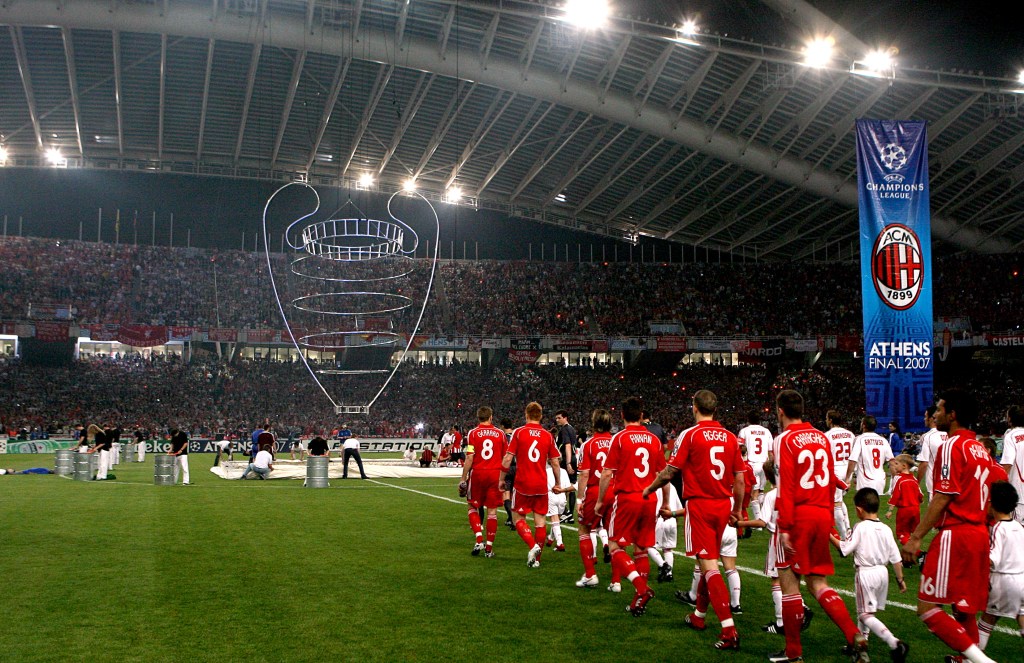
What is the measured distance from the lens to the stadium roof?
33438 millimetres

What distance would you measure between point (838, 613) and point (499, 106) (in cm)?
3779

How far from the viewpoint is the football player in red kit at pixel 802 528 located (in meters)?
6.71

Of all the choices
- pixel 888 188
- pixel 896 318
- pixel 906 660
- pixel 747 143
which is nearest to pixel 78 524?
pixel 906 660

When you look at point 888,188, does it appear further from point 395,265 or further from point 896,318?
point 395,265

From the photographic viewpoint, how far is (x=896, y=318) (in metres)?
23.1

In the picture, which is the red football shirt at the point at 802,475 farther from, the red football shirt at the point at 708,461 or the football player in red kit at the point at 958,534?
the football player in red kit at the point at 958,534

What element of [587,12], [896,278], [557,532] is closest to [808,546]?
[557,532]

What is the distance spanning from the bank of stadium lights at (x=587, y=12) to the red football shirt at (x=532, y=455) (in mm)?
22598

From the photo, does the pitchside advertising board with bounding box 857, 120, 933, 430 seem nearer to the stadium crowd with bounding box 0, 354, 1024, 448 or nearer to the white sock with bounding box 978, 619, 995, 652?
the white sock with bounding box 978, 619, 995, 652

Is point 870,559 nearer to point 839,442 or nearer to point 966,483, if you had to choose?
point 966,483

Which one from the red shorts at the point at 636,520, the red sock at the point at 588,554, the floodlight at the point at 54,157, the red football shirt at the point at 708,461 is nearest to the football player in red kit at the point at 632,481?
the red shorts at the point at 636,520

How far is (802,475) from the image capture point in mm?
6922

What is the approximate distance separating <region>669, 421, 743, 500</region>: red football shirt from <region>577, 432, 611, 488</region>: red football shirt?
2.85 meters

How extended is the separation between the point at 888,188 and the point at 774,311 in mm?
33829
